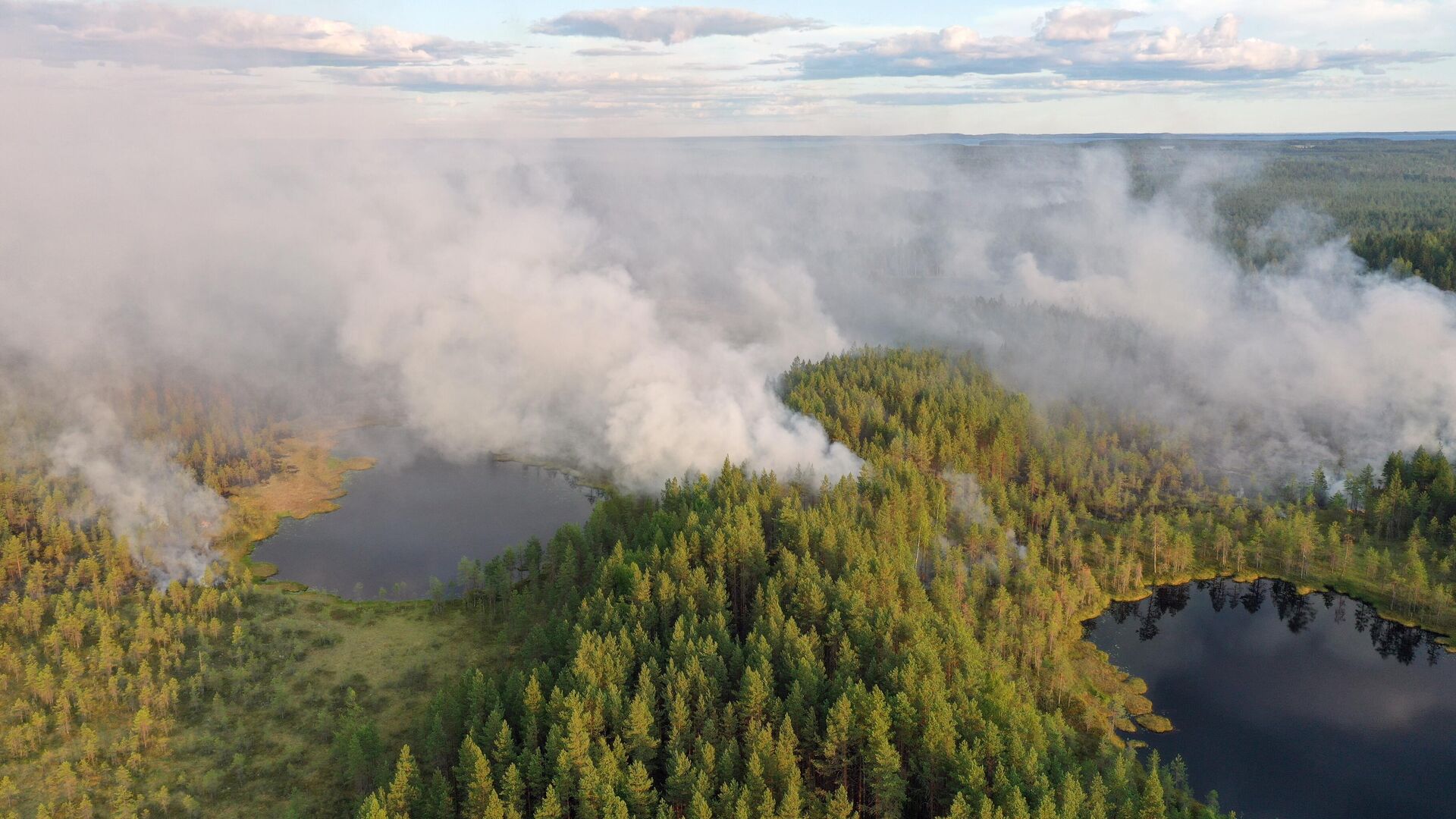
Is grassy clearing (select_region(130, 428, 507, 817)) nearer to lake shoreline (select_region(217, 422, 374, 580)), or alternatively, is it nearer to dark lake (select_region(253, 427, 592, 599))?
lake shoreline (select_region(217, 422, 374, 580))

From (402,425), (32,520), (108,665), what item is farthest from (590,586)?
(402,425)

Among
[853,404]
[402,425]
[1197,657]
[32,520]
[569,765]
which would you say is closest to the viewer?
[569,765]

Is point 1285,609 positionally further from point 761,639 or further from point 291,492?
point 291,492

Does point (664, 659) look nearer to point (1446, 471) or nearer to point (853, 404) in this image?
point (853, 404)

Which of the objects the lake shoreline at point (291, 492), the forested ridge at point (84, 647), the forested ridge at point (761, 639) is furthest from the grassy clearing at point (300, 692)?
the lake shoreline at point (291, 492)

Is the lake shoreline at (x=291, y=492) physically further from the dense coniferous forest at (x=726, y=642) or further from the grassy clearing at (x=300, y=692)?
the grassy clearing at (x=300, y=692)

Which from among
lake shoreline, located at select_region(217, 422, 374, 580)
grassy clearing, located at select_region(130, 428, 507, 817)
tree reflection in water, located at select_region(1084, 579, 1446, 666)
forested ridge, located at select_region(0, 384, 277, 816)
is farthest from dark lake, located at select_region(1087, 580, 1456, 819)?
lake shoreline, located at select_region(217, 422, 374, 580)
